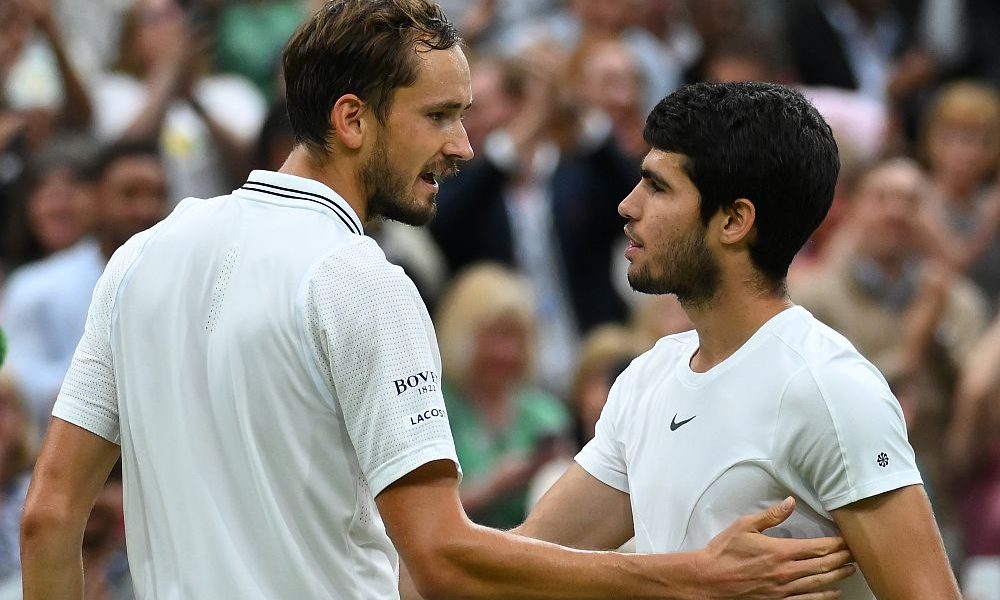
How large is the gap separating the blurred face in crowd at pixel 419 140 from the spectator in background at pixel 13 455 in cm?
266

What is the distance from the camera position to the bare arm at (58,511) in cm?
294

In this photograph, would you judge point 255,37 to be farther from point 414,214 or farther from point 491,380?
point 414,214

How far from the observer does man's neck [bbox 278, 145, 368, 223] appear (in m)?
2.91

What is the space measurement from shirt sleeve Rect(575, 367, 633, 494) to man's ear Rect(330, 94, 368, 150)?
0.78 m

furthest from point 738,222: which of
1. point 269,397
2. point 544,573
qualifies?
point 269,397

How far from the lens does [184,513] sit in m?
2.79

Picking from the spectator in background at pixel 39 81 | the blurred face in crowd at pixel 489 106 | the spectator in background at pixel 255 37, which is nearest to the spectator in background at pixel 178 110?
the spectator in background at pixel 39 81

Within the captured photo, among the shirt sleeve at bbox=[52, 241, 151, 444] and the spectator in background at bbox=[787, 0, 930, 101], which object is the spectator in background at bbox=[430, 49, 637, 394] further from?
the shirt sleeve at bbox=[52, 241, 151, 444]

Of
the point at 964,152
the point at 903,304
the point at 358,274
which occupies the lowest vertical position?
the point at 903,304

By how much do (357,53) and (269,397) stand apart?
2.15ft

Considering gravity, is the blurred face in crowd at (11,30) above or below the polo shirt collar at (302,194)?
above

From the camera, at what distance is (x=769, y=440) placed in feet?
9.27

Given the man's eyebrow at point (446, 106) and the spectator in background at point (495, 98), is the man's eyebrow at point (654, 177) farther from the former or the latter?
the spectator in background at point (495, 98)

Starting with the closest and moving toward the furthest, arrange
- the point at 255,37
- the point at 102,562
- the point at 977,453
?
the point at 102,562
the point at 977,453
the point at 255,37
